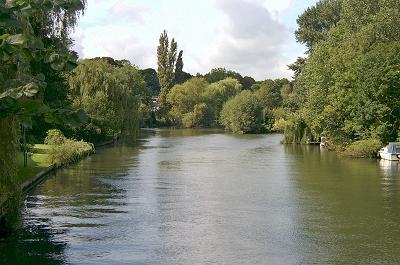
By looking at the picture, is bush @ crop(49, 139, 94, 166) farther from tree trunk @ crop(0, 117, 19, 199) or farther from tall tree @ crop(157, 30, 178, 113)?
tall tree @ crop(157, 30, 178, 113)

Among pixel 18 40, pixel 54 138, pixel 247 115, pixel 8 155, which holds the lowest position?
pixel 54 138

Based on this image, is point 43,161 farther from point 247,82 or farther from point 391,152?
point 247,82

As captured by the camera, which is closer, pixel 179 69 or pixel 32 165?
pixel 32 165

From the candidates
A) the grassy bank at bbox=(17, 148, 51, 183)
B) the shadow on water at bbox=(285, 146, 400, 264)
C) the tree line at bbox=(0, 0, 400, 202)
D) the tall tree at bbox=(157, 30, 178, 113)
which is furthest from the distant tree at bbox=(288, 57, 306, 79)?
the tall tree at bbox=(157, 30, 178, 113)

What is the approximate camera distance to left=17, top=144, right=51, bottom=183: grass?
2556 centimetres

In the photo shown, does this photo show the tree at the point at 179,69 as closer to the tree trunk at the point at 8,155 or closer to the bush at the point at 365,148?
→ the bush at the point at 365,148

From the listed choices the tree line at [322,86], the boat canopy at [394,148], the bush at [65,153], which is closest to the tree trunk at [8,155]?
the tree line at [322,86]

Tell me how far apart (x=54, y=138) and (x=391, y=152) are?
22.9 meters

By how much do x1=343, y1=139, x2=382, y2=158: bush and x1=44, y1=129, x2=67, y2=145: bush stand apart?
2156cm

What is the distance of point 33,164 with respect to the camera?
30.4 m

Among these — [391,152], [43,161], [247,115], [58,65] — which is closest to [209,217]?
[58,65]

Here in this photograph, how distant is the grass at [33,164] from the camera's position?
25556 millimetres

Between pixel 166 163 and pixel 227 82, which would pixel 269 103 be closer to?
pixel 227 82

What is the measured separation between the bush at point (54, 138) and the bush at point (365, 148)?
2156 centimetres
